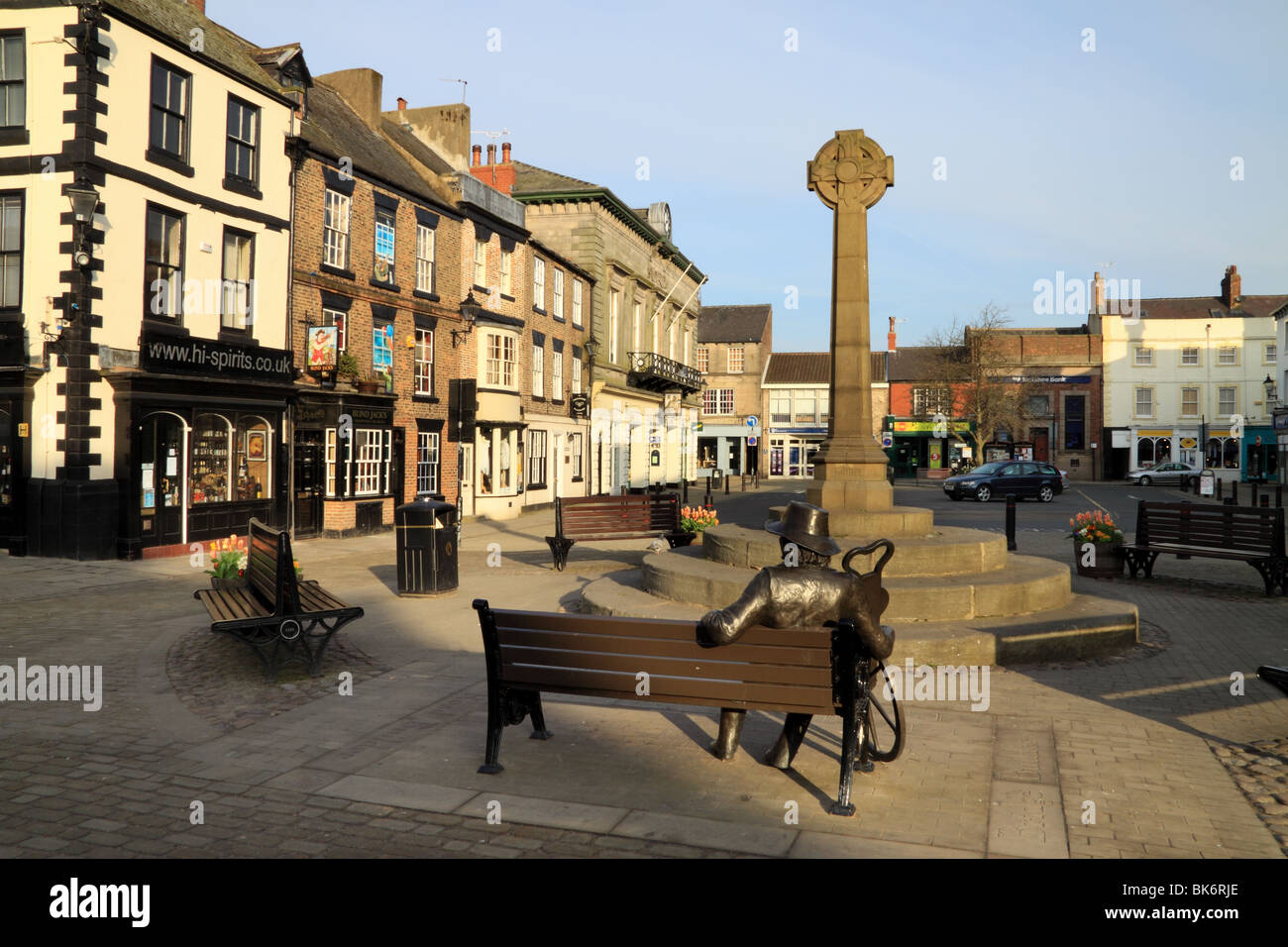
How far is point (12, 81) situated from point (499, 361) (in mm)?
13534

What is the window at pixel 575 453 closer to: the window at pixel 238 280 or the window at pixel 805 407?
the window at pixel 238 280

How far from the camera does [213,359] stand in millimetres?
17484

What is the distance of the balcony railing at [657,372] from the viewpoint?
40344 mm

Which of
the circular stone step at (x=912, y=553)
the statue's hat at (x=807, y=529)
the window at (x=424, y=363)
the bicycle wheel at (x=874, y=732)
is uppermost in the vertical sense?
the window at (x=424, y=363)

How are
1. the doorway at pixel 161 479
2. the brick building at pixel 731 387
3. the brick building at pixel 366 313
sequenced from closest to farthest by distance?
the doorway at pixel 161 479 → the brick building at pixel 366 313 → the brick building at pixel 731 387

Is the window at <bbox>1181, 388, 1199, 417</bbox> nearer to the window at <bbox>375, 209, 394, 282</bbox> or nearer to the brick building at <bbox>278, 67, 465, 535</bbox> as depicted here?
the brick building at <bbox>278, 67, 465, 535</bbox>

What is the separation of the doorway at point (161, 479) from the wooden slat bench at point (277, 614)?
30.0 ft

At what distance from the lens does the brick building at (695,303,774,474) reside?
62.7m

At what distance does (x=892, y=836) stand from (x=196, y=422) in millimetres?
16522

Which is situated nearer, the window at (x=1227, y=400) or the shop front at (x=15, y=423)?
the shop front at (x=15, y=423)

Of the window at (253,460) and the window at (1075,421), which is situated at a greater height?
the window at (1075,421)

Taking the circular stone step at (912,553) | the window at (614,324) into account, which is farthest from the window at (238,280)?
the window at (614,324)

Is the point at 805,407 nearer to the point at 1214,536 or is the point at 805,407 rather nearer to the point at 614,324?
the point at 614,324

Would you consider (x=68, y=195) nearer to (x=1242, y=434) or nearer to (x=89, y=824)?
(x=89, y=824)
